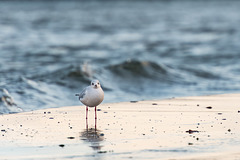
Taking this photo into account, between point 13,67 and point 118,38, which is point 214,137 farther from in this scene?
point 118,38

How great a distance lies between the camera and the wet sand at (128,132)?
21.9ft

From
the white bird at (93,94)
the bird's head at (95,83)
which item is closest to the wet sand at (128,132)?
the white bird at (93,94)

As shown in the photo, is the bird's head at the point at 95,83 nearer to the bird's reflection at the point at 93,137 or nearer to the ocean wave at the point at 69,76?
the bird's reflection at the point at 93,137

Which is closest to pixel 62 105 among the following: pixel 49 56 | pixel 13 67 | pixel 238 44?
pixel 13 67

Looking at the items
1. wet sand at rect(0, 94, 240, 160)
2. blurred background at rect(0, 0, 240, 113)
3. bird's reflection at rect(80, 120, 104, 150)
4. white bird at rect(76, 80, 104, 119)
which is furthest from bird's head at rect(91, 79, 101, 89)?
blurred background at rect(0, 0, 240, 113)

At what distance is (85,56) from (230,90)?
33.5 ft

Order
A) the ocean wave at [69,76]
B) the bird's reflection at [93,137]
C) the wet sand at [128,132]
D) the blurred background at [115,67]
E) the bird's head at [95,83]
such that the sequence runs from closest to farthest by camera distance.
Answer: the wet sand at [128,132] → the bird's reflection at [93,137] → the bird's head at [95,83] → the blurred background at [115,67] → the ocean wave at [69,76]

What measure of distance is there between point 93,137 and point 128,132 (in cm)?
61

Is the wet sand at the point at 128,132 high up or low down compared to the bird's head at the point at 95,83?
down

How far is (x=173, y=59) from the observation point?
21.8m

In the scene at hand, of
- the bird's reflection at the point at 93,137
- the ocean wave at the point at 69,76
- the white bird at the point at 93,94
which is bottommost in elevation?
the bird's reflection at the point at 93,137

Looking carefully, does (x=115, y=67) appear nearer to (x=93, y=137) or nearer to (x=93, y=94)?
(x=93, y=94)

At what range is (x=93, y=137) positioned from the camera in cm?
760

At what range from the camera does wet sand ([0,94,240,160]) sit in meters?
6.66
